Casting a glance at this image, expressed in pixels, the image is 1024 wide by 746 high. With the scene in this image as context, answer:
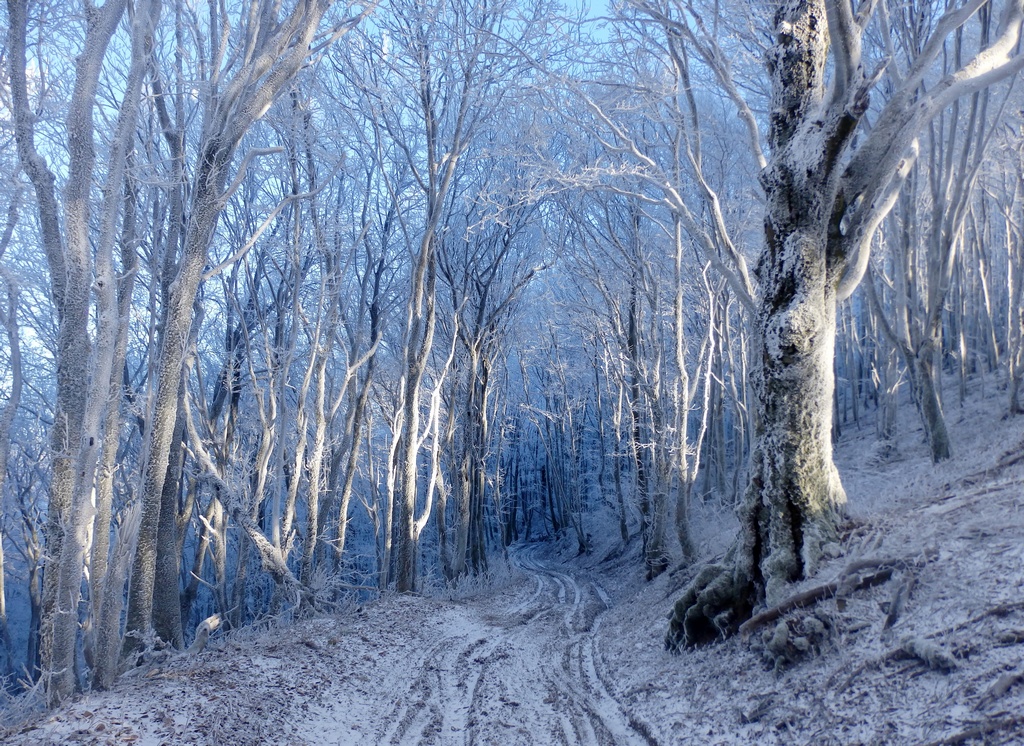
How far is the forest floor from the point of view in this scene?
12.1ft

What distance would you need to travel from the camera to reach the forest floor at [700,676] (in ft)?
12.1

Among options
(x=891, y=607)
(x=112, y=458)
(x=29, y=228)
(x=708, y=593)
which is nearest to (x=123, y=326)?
(x=112, y=458)

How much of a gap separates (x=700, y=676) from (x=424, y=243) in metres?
10.3

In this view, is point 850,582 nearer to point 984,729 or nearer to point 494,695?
point 984,729

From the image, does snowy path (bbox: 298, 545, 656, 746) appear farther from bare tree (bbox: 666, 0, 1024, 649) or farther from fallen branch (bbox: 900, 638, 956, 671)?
fallen branch (bbox: 900, 638, 956, 671)

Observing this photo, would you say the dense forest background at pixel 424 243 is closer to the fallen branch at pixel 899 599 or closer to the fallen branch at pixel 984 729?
the fallen branch at pixel 899 599

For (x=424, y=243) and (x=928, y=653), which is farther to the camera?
(x=424, y=243)

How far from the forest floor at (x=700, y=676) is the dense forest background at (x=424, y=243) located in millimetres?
887

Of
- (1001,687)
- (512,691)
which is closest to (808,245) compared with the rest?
(1001,687)

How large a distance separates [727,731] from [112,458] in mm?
6490

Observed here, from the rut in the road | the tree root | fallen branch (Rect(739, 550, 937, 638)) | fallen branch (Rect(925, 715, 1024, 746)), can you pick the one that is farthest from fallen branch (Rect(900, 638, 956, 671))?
the tree root

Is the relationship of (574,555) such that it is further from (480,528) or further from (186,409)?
(186,409)

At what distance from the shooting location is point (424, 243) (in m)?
13.4

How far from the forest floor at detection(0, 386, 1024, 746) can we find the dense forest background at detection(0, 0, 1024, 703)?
887 millimetres
